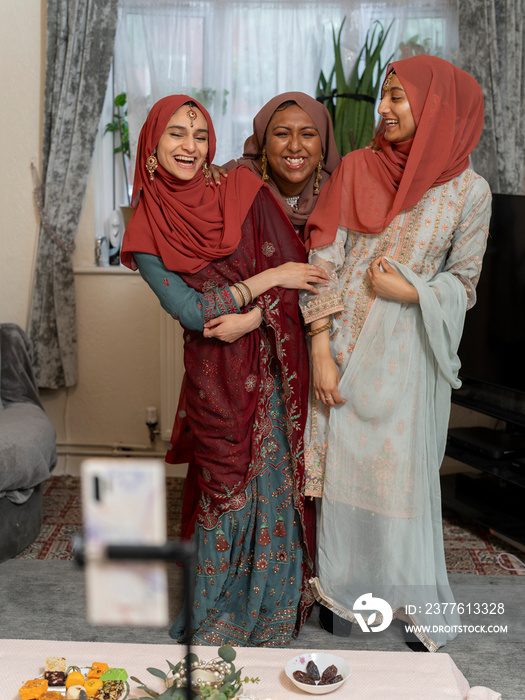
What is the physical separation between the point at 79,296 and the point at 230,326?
1.63m

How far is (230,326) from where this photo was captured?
5.93ft

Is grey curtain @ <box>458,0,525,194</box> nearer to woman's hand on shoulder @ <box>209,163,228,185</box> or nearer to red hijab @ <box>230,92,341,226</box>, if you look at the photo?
red hijab @ <box>230,92,341,226</box>

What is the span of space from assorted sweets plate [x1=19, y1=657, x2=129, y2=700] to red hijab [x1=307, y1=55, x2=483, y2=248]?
3.74ft

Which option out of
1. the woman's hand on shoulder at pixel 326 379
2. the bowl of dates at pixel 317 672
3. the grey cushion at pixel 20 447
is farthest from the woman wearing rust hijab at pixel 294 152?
the grey cushion at pixel 20 447

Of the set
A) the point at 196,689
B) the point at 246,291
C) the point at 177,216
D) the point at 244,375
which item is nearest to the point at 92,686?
the point at 196,689

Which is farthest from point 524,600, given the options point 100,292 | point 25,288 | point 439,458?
point 25,288

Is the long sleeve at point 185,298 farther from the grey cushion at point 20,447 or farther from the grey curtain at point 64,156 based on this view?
the grey curtain at point 64,156

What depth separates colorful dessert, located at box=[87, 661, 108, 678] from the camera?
1189 millimetres

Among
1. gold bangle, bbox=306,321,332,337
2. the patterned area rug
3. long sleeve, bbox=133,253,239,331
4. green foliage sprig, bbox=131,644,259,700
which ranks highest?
long sleeve, bbox=133,253,239,331

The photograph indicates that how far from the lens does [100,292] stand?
3.24 metres

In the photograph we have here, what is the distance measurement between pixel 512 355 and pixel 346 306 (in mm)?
918

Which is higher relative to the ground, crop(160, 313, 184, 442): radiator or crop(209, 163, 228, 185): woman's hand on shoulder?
crop(209, 163, 228, 185): woman's hand on shoulder

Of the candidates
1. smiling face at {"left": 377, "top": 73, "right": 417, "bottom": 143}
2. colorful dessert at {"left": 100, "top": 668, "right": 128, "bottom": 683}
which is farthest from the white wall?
colorful dessert at {"left": 100, "top": 668, "right": 128, "bottom": 683}

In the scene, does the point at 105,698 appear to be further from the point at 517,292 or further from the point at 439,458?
the point at 517,292
